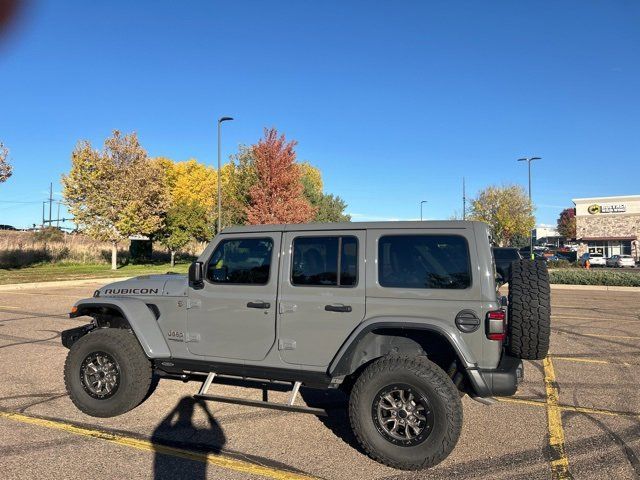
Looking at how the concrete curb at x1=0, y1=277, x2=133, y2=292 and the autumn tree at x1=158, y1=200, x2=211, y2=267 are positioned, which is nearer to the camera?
the concrete curb at x1=0, y1=277, x2=133, y2=292

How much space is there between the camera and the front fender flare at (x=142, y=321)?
15.0ft

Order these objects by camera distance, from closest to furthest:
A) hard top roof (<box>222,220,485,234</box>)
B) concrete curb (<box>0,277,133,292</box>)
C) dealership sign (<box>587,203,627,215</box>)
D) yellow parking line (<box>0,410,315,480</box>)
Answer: yellow parking line (<box>0,410,315,480</box>) → hard top roof (<box>222,220,485,234</box>) → concrete curb (<box>0,277,133,292</box>) → dealership sign (<box>587,203,627,215</box>)

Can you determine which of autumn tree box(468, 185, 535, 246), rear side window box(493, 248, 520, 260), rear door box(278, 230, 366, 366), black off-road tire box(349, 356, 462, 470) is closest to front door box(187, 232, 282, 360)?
rear door box(278, 230, 366, 366)

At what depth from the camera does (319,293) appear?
4.13m

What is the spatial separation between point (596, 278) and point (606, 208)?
4091 cm

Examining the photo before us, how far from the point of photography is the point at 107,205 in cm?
3031

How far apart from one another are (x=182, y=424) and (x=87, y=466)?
3.23ft

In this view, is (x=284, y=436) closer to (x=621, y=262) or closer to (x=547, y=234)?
(x=621, y=262)

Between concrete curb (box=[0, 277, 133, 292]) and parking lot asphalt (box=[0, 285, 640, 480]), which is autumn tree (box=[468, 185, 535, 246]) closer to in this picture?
concrete curb (box=[0, 277, 133, 292])

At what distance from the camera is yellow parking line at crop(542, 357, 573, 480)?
3574mm

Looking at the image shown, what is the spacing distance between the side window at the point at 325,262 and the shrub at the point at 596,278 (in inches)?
778

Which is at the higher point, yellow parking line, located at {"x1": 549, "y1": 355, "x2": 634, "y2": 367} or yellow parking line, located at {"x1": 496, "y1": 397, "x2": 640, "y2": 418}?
yellow parking line, located at {"x1": 549, "y1": 355, "x2": 634, "y2": 367}

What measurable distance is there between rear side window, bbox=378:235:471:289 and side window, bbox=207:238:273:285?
1.09 meters

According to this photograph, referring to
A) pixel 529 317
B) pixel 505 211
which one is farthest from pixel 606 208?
pixel 529 317
